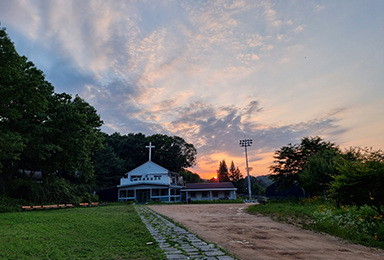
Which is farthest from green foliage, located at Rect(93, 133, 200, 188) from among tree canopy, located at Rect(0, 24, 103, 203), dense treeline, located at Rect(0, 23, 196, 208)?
tree canopy, located at Rect(0, 24, 103, 203)

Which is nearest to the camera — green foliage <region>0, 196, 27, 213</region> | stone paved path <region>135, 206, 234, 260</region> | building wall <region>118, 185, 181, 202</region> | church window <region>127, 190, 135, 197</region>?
stone paved path <region>135, 206, 234, 260</region>

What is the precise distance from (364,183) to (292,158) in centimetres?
1812

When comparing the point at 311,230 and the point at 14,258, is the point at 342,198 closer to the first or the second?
the point at 311,230

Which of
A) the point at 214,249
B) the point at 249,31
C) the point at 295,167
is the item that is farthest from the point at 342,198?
the point at 295,167

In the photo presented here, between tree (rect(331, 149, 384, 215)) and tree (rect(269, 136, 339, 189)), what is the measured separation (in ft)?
55.7

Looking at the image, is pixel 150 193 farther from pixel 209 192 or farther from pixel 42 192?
pixel 42 192

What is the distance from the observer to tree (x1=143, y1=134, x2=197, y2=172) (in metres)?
64.3

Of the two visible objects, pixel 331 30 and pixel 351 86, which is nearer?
pixel 331 30

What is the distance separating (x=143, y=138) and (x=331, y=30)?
189ft

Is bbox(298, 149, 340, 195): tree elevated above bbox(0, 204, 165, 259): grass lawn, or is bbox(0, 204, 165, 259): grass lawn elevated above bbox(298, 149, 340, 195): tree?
bbox(298, 149, 340, 195): tree

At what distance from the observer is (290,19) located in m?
12.8

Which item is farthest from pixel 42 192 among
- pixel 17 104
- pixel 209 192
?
pixel 209 192

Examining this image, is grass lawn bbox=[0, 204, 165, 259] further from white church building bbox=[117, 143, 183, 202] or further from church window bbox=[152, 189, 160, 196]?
church window bbox=[152, 189, 160, 196]

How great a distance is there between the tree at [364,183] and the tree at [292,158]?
55.7 ft
